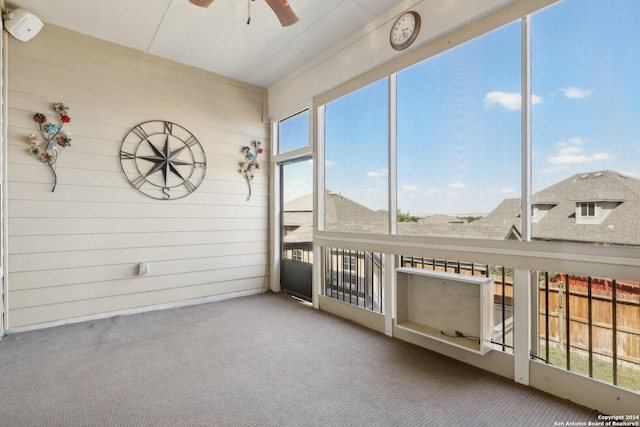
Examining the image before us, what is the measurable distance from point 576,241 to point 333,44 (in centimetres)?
296

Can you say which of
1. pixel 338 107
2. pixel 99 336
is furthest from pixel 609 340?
pixel 99 336

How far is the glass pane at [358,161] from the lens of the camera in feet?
10.5

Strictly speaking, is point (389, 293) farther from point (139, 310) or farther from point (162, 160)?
point (162, 160)

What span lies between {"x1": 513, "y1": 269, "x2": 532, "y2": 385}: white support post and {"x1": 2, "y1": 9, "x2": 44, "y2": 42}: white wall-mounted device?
454cm

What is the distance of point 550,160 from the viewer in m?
2.10

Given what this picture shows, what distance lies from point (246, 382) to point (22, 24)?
3.62m

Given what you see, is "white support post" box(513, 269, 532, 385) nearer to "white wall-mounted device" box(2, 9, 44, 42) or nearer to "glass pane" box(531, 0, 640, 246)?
"glass pane" box(531, 0, 640, 246)

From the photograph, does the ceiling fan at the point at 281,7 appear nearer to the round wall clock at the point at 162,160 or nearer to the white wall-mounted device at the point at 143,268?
the round wall clock at the point at 162,160

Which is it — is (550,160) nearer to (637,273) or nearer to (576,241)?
(576,241)

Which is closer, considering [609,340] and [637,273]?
[637,273]

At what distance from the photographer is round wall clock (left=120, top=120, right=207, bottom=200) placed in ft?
11.9

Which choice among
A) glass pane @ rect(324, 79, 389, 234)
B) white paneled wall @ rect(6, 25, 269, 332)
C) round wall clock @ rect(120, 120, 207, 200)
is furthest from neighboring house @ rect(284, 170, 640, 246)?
round wall clock @ rect(120, 120, 207, 200)

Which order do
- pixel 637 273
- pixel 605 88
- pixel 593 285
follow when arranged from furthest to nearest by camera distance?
pixel 593 285
pixel 605 88
pixel 637 273

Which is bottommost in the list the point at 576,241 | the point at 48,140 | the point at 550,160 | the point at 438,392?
the point at 438,392
